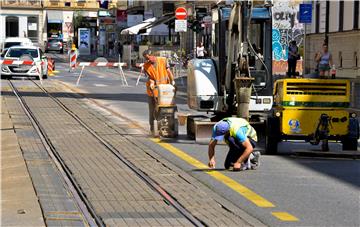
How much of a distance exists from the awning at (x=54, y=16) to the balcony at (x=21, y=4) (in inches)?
63.1

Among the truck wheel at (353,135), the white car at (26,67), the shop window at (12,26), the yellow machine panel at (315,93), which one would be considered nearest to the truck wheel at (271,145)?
the yellow machine panel at (315,93)

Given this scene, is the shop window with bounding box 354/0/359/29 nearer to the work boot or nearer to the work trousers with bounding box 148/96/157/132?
the work trousers with bounding box 148/96/157/132

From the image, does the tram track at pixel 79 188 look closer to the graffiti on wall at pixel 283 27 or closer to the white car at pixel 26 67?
the white car at pixel 26 67

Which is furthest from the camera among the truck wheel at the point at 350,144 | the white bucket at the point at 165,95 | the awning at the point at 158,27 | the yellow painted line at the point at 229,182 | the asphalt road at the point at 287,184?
the awning at the point at 158,27

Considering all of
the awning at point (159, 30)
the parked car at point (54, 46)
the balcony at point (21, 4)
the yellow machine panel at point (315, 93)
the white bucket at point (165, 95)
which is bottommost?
the parked car at point (54, 46)

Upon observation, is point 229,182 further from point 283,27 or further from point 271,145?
point 283,27

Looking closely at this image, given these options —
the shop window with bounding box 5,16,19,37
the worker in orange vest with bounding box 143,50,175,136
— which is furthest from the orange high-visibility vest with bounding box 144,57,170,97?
the shop window with bounding box 5,16,19,37

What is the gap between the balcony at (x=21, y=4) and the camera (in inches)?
4050

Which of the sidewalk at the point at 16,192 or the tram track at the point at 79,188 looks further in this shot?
the tram track at the point at 79,188

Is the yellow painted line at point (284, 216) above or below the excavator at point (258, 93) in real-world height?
below

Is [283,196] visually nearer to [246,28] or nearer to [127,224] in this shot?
[127,224]

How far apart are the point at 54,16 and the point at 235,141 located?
3799 inches

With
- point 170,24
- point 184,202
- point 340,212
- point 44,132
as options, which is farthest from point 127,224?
point 170,24

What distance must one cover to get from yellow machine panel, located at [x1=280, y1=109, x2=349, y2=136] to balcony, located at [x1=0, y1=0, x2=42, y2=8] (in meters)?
91.9
